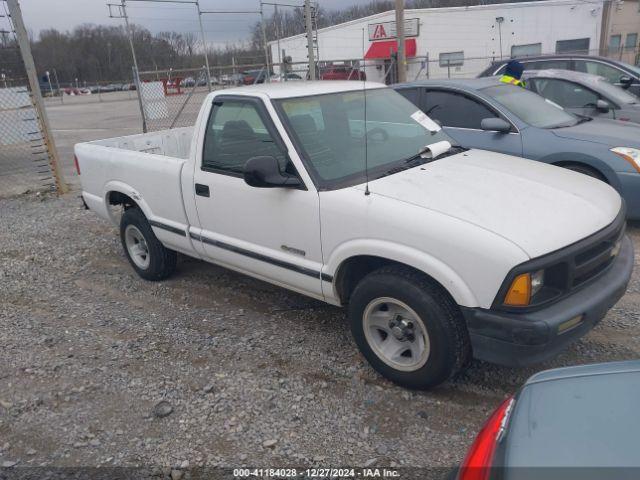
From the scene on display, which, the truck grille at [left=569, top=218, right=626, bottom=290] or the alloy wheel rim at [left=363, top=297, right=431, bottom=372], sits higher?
Answer: the truck grille at [left=569, top=218, right=626, bottom=290]

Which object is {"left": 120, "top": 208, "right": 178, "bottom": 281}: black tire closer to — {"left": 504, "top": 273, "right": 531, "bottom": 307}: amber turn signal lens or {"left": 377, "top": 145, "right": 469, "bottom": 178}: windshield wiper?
{"left": 377, "top": 145, "right": 469, "bottom": 178}: windshield wiper

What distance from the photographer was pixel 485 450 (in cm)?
177

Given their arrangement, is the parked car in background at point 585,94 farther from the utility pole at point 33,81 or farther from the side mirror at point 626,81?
the utility pole at point 33,81

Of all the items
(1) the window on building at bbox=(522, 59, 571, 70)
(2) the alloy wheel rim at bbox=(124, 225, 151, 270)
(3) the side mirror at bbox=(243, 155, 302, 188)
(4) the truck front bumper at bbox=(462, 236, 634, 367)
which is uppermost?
(1) the window on building at bbox=(522, 59, 571, 70)

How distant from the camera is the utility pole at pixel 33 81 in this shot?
8473mm

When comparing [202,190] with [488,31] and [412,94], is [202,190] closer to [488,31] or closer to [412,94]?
[412,94]

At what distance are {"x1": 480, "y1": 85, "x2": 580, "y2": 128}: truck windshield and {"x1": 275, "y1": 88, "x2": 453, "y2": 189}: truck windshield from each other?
7.31ft

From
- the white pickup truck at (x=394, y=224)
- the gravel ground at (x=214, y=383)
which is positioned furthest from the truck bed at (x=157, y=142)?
the gravel ground at (x=214, y=383)

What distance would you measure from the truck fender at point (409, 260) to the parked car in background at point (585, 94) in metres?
5.64

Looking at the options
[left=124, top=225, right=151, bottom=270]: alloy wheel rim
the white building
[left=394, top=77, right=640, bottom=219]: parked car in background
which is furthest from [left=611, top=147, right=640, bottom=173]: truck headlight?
the white building

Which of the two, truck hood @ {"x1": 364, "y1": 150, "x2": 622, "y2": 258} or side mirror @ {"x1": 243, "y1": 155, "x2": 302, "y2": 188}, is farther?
side mirror @ {"x1": 243, "y1": 155, "x2": 302, "y2": 188}

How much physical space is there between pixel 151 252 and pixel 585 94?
6.44 meters

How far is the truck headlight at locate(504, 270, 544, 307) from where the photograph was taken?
267 cm

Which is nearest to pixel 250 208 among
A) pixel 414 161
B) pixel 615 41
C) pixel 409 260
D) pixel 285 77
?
pixel 414 161
